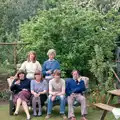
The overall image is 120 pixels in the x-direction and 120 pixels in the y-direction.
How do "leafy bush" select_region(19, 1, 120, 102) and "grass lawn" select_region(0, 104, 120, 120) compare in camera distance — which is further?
"leafy bush" select_region(19, 1, 120, 102)

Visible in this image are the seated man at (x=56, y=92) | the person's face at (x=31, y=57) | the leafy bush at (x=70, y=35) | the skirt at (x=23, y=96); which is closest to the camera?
the seated man at (x=56, y=92)

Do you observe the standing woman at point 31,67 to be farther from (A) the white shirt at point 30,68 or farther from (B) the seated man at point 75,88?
(B) the seated man at point 75,88

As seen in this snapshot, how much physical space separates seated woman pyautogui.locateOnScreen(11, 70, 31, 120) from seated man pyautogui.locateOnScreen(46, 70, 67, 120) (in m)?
0.51

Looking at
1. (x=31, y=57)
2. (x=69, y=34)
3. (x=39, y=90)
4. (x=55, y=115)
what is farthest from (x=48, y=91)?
(x=69, y=34)

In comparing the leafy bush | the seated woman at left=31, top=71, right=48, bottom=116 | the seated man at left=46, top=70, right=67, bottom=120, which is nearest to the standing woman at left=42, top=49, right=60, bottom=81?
the seated woman at left=31, top=71, right=48, bottom=116

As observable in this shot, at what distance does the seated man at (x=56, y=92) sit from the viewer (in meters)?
7.72

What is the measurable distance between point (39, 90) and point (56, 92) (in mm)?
390

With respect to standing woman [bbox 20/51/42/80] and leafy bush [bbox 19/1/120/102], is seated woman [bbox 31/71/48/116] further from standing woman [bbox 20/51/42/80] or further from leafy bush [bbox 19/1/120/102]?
leafy bush [bbox 19/1/120/102]

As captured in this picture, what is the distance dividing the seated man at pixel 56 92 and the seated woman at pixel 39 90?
0.18 meters

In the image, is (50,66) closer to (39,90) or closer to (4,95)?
(39,90)

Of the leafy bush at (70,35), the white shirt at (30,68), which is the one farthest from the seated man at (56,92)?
the leafy bush at (70,35)

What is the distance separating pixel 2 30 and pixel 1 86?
4.85 metres

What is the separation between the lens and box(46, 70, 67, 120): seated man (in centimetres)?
772

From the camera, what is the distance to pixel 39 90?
315 inches
